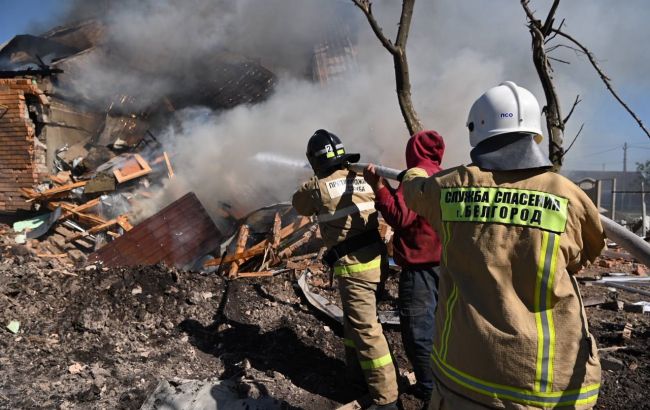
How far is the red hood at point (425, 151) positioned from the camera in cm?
293

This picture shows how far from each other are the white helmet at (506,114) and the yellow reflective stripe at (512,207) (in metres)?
0.22

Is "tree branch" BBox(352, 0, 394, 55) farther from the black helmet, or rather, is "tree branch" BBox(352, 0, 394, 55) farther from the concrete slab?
the concrete slab

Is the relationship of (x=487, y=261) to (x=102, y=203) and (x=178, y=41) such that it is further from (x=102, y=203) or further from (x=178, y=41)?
(x=178, y=41)

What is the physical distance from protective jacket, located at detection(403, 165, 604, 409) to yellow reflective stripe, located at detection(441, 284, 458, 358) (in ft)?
0.19

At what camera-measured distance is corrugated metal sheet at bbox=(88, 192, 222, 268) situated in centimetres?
603

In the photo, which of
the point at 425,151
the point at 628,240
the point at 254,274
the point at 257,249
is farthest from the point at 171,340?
the point at 628,240

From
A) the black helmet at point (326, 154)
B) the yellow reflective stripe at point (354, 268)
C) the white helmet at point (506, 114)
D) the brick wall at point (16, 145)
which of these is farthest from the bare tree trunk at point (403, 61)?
the brick wall at point (16, 145)

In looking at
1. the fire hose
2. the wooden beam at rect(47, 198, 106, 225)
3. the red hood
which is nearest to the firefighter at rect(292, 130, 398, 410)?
the red hood

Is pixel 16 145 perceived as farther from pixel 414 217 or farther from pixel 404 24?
pixel 414 217

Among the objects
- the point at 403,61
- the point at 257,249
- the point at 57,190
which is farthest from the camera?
the point at 57,190

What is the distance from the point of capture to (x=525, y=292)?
1540mm

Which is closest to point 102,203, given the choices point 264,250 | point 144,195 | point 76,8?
point 144,195

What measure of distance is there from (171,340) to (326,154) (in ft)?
6.89

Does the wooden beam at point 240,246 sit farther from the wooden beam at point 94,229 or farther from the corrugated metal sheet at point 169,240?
the wooden beam at point 94,229
